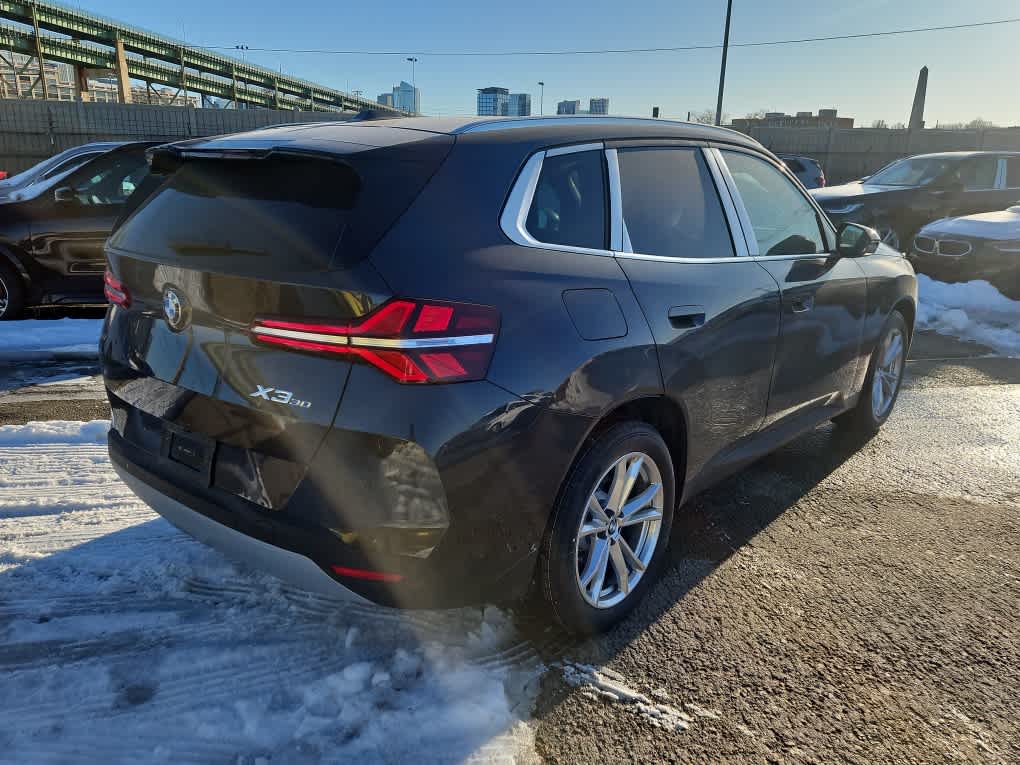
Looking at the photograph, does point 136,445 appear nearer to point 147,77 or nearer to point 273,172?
point 273,172

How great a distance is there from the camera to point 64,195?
7094 millimetres

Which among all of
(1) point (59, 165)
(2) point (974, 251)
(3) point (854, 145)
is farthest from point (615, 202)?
(3) point (854, 145)

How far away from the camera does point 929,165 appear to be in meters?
12.4

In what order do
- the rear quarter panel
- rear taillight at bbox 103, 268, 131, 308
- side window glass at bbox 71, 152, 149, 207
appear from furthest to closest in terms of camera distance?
side window glass at bbox 71, 152, 149, 207 → the rear quarter panel → rear taillight at bbox 103, 268, 131, 308

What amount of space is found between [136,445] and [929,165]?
1344cm

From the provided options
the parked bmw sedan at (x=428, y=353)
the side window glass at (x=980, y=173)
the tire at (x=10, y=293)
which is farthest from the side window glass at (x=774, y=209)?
the side window glass at (x=980, y=173)

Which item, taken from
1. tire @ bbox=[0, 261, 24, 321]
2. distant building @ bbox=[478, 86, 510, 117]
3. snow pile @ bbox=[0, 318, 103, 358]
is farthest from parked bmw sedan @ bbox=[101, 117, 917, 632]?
distant building @ bbox=[478, 86, 510, 117]

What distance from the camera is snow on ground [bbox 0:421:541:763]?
82.1 inches

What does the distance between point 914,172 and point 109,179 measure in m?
12.0

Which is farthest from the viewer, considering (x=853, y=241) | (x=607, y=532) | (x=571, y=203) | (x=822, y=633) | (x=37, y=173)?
(x=37, y=173)

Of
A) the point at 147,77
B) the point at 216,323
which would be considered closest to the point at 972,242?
the point at 216,323

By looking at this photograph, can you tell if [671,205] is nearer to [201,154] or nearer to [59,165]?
[201,154]

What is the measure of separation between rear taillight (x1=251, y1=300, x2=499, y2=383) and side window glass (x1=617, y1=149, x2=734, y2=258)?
92cm

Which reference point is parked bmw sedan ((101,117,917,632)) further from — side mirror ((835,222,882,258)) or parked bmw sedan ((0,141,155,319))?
parked bmw sedan ((0,141,155,319))
